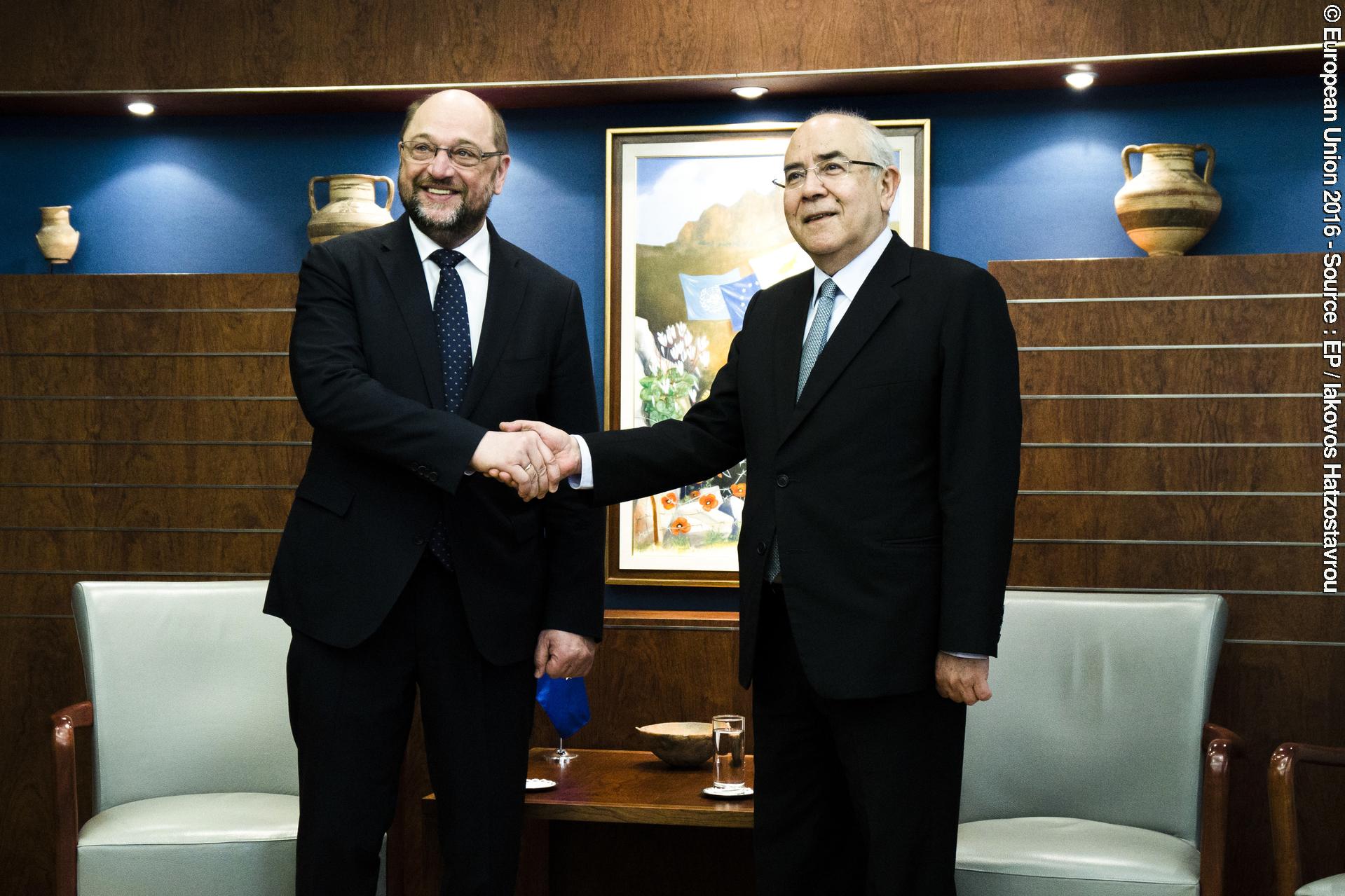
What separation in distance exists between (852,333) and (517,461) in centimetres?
59

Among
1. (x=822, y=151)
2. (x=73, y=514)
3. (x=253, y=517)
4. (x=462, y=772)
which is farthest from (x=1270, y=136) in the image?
(x=73, y=514)

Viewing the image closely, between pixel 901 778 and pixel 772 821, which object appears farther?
pixel 772 821

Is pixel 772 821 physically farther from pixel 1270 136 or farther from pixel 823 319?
pixel 1270 136

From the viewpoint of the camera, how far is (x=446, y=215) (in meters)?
2.24

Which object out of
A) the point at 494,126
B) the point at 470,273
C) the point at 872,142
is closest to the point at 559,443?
the point at 470,273

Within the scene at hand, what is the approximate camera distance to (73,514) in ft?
11.6

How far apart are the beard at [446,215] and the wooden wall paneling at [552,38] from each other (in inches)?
51.9

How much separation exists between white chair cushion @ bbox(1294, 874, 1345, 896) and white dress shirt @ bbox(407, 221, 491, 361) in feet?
5.63

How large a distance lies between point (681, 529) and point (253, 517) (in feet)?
3.85

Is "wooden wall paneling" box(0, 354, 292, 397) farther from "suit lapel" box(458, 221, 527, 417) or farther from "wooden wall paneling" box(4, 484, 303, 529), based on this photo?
"suit lapel" box(458, 221, 527, 417)

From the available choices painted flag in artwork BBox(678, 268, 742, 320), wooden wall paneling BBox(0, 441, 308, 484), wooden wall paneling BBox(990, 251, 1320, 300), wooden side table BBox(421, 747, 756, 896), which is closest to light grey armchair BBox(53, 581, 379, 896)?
wooden side table BBox(421, 747, 756, 896)

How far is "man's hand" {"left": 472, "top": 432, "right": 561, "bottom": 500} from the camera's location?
2111 mm

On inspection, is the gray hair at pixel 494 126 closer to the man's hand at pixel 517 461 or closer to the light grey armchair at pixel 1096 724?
the man's hand at pixel 517 461

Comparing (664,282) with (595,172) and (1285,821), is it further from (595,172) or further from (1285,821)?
(1285,821)
